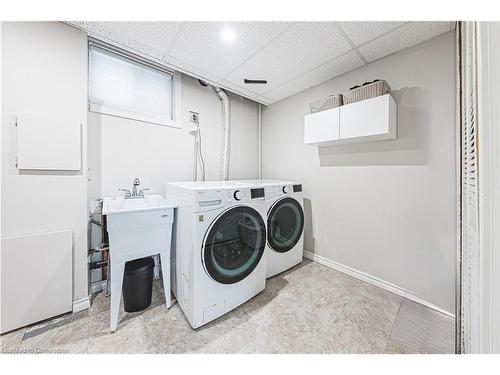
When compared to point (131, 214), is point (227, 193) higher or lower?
higher

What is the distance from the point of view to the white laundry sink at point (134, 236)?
1205mm

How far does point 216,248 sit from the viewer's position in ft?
4.34

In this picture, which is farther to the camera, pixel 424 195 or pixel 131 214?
pixel 424 195

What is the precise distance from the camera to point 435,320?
1.37 metres

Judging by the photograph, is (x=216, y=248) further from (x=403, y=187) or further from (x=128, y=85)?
(x=128, y=85)

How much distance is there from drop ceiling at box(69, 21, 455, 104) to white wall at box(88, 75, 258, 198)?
453 mm

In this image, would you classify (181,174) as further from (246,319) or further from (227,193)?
(246,319)

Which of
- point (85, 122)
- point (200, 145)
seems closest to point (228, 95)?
point (200, 145)

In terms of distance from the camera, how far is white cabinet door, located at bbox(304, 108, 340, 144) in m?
1.76

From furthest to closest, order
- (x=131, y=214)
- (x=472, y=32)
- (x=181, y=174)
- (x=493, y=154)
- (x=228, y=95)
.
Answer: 1. (x=228, y=95)
2. (x=181, y=174)
3. (x=131, y=214)
4. (x=472, y=32)
5. (x=493, y=154)

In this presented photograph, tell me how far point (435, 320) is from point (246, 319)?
1399mm

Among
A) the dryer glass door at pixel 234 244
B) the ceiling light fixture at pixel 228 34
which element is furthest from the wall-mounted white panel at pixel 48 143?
the ceiling light fixture at pixel 228 34


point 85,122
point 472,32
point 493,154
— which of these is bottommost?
point 493,154

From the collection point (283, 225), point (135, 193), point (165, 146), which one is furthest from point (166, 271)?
point (165, 146)
